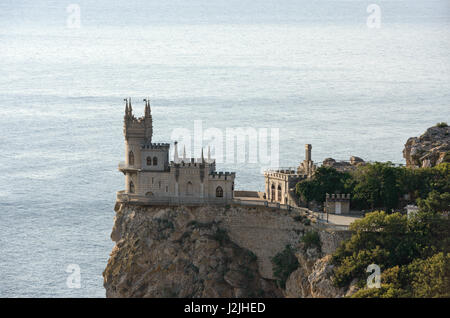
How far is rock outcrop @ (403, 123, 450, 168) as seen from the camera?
11681cm

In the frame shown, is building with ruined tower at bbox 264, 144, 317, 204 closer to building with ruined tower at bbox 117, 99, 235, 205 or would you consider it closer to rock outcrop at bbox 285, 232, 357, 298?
building with ruined tower at bbox 117, 99, 235, 205

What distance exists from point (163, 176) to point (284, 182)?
12639mm

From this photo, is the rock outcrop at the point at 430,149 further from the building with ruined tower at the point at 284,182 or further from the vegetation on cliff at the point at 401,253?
the vegetation on cliff at the point at 401,253

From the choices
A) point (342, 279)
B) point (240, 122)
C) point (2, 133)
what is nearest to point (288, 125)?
point (240, 122)

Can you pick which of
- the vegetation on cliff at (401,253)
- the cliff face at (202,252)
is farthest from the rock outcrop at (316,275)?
the vegetation on cliff at (401,253)

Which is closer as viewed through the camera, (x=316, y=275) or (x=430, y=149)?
(x=316, y=275)

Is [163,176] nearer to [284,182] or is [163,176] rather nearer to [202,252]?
[202,252]

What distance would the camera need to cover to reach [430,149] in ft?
393

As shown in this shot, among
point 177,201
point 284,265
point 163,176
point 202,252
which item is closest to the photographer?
point 284,265

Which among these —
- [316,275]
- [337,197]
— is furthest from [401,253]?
[337,197]

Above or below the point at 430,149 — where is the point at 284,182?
below

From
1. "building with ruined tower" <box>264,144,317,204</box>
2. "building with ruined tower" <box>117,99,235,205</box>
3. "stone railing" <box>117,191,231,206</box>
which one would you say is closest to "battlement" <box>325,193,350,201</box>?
"building with ruined tower" <box>264,144,317,204</box>
